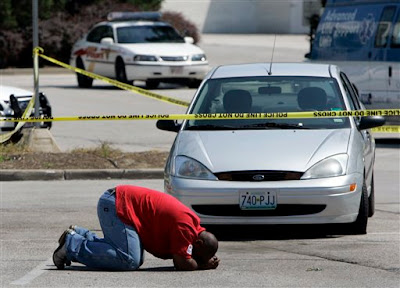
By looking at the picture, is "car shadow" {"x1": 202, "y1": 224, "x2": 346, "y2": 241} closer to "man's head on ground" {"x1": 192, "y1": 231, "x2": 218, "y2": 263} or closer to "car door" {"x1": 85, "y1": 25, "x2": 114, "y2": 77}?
"man's head on ground" {"x1": 192, "y1": 231, "x2": 218, "y2": 263}

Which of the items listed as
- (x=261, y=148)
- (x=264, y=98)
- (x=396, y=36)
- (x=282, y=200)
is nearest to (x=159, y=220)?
(x=282, y=200)

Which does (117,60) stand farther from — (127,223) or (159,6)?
(127,223)

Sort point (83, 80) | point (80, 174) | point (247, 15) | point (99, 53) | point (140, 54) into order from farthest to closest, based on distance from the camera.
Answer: point (247, 15)
point (83, 80)
point (99, 53)
point (140, 54)
point (80, 174)

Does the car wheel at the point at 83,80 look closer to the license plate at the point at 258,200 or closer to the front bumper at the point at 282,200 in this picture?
the front bumper at the point at 282,200

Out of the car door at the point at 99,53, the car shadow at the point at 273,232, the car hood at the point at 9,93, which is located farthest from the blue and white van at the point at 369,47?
the car door at the point at 99,53

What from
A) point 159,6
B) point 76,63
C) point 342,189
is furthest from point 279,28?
point 342,189

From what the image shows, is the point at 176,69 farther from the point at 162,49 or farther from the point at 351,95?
the point at 351,95

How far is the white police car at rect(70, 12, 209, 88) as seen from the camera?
84.8 feet

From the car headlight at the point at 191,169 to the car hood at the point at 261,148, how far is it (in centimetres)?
5

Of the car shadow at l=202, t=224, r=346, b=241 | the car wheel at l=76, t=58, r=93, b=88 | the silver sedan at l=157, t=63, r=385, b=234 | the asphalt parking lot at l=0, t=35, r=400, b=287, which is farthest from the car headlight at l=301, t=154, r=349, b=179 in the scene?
the car wheel at l=76, t=58, r=93, b=88

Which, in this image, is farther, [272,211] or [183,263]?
[272,211]

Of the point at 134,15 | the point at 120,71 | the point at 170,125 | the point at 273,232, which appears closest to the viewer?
the point at 273,232

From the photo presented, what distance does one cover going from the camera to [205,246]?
26.7 ft

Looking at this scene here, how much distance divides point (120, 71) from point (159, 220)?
734 inches
